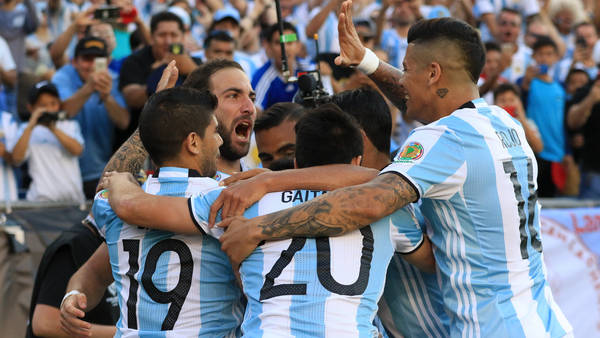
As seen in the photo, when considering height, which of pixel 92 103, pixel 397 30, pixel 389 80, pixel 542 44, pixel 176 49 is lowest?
pixel 92 103

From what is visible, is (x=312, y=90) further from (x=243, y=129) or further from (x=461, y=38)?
(x=461, y=38)

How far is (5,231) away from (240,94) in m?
2.69

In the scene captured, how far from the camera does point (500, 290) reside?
3.67 meters

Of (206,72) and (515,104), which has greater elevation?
(206,72)

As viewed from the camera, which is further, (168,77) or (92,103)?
(92,103)

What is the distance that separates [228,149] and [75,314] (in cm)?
A: 138

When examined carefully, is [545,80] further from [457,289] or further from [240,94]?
[457,289]

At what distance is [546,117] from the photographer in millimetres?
10055

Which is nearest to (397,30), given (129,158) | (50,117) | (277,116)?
(50,117)

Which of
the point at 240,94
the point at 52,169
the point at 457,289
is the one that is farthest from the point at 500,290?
the point at 52,169

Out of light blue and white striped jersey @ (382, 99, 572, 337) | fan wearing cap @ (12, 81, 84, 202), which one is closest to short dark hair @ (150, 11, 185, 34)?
fan wearing cap @ (12, 81, 84, 202)

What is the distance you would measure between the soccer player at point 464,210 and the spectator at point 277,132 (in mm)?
1593

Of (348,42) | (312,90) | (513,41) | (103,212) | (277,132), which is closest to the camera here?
(103,212)

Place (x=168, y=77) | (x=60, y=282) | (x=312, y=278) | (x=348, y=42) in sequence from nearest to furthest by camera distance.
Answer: (x=312, y=278) < (x=348, y=42) < (x=168, y=77) < (x=60, y=282)
